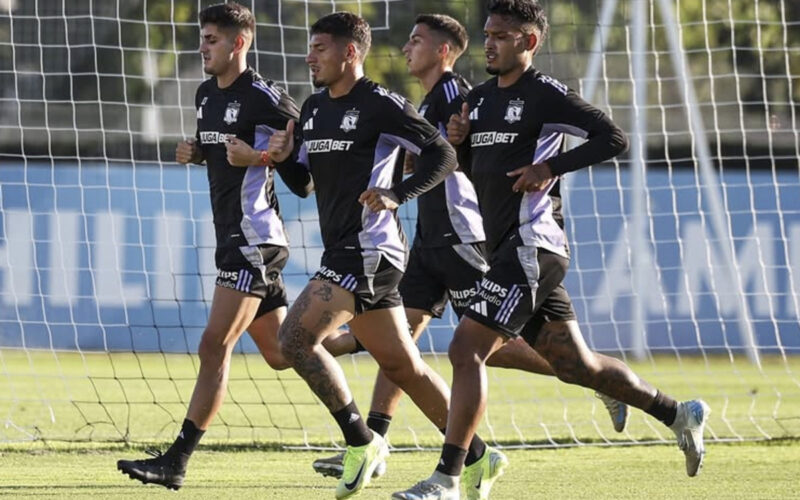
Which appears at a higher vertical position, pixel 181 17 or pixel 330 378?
pixel 181 17

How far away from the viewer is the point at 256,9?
50.2 ft

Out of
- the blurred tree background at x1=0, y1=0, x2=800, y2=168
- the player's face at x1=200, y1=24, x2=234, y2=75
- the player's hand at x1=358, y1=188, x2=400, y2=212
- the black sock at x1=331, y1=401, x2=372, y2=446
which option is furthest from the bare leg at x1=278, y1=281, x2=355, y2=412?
the blurred tree background at x1=0, y1=0, x2=800, y2=168

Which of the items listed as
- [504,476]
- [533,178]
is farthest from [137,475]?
[533,178]

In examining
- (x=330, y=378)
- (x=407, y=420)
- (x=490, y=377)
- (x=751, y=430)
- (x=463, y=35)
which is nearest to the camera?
(x=330, y=378)

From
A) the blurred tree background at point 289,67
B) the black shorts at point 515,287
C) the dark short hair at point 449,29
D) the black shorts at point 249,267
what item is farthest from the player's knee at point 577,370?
Result: the blurred tree background at point 289,67

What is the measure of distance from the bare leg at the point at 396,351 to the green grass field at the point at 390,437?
1.85 feet

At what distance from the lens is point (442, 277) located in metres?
8.01

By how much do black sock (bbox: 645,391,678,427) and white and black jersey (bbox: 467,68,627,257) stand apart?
A: 3.11 feet

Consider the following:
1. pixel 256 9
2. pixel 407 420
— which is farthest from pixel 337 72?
pixel 256 9

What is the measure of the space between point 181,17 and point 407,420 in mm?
8118

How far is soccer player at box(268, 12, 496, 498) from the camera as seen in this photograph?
6.49 m

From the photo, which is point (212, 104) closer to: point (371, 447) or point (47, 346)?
point (371, 447)

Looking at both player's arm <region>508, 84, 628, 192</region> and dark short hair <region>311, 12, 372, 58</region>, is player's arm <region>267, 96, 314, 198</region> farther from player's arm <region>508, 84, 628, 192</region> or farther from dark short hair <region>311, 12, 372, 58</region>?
player's arm <region>508, 84, 628, 192</region>

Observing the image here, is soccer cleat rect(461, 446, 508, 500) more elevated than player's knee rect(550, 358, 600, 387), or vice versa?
player's knee rect(550, 358, 600, 387)
